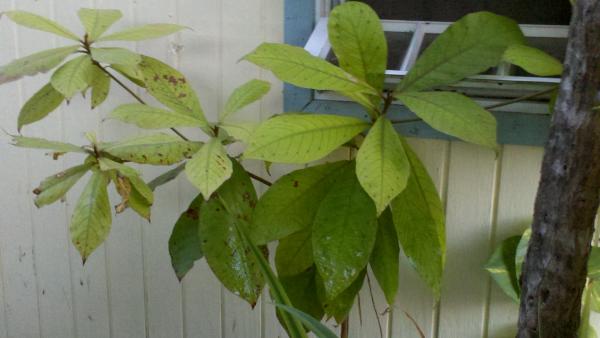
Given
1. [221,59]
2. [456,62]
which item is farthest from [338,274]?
[221,59]

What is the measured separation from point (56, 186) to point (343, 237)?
0.44 meters

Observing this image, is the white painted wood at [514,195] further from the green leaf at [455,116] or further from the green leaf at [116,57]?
the green leaf at [116,57]

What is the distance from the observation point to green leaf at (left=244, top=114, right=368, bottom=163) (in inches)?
37.2

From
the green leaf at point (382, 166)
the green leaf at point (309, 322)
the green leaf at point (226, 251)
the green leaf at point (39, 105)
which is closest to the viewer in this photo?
the green leaf at point (309, 322)

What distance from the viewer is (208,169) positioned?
977mm

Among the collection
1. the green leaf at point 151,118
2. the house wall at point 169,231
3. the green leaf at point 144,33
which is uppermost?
the green leaf at point 144,33

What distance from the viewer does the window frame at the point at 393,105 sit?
3.78 ft

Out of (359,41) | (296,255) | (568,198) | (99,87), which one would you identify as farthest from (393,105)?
(99,87)

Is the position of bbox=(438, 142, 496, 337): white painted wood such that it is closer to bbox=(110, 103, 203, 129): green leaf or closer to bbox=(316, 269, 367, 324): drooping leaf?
bbox=(316, 269, 367, 324): drooping leaf

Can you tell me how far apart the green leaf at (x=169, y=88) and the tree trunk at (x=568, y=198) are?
21.9 inches

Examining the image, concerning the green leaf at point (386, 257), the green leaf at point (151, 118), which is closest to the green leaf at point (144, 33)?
the green leaf at point (151, 118)

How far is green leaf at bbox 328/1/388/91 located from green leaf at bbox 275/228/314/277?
0.28 m

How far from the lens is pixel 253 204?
44.5 inches

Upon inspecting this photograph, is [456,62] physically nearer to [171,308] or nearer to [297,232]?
[297,232]
